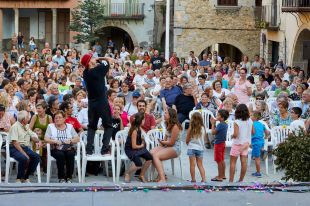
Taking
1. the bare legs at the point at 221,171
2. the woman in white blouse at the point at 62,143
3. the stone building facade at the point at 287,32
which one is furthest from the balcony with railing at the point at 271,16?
the woman in white blouse at the point at 62,143

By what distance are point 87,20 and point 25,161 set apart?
1106 inches

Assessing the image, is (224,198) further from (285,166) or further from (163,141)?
(163,141)

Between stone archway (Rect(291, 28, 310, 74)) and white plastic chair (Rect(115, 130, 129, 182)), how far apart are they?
54.8 ft

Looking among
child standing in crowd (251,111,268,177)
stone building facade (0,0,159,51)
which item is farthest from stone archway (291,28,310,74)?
child standing in crowd (251,111,268,177)

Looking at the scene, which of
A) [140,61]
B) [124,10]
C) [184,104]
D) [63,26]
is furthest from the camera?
[63,26]

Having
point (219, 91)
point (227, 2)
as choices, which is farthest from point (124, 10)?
point (219, 91)

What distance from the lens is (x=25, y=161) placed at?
13008mm

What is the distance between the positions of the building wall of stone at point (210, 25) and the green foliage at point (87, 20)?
5.61 meters

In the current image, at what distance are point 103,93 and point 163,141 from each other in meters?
1.33

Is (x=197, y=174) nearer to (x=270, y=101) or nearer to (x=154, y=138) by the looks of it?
(x=154, y=138)

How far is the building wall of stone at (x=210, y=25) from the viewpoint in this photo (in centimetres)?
3612

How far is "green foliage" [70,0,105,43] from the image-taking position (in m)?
40.4

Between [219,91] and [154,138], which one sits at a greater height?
[219,91]

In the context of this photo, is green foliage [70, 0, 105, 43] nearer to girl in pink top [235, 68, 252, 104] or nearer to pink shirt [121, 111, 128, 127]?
girl in pink top [235, 68, 252, 104]
